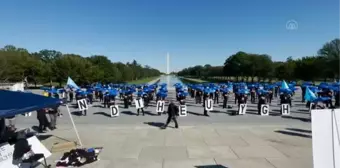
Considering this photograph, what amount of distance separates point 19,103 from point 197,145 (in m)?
6.80

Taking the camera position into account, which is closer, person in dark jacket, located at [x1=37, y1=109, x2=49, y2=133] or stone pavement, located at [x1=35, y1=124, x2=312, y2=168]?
stone pavement, located at [x1=35, y1=124, x2=312, y2=168]

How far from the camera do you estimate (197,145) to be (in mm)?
12031

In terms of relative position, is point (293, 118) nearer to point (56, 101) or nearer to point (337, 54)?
point (56, 101)

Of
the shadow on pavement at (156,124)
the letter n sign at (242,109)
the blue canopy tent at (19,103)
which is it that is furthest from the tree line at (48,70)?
the blue canopy tent at (19,103)

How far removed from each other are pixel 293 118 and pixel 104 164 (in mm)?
14423

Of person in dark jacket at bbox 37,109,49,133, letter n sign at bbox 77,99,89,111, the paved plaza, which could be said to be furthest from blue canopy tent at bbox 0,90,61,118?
letter n sign at bbox 77,99,89,111

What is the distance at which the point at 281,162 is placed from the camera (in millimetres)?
9664

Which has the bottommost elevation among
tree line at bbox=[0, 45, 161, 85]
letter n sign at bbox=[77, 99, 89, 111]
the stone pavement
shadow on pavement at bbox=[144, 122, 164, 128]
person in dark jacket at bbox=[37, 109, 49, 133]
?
the stone pavement

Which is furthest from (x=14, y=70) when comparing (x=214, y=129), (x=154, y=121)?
(x=214, y=129)

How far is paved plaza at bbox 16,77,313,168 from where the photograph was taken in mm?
9797

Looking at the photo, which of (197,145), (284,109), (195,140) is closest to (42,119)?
(195,140)

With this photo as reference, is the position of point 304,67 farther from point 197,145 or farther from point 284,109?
point 197,145

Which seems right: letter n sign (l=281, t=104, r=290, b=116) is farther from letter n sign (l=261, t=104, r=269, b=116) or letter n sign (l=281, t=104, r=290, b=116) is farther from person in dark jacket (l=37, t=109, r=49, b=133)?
person in dark jacket (l=37, t=109, r=49, b=133)

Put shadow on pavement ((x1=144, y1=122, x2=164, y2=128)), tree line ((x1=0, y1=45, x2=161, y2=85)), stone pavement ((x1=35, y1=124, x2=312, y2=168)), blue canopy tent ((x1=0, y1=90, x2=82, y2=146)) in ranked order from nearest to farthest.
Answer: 1. blue canopy tent ((x1=0, y1=90, x2=82, y2=146))
2. stone pavement ((x1=35, y1=124, x2=312, y2=168))
3. shadow on pavement ((x1=144, y1=122, x2=164, y2=128))
4. tree line ((x1=0, y1=45, x2=161, y2=85))
